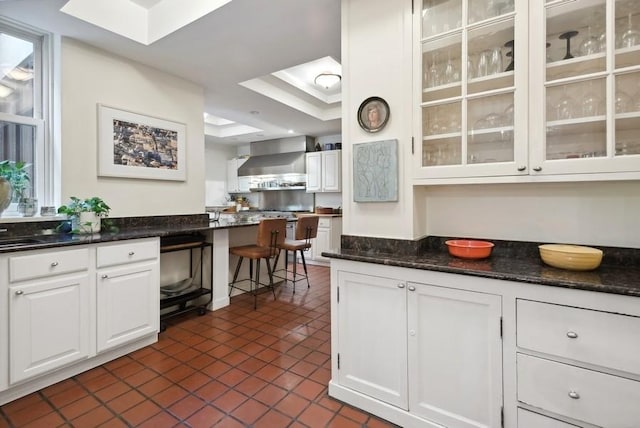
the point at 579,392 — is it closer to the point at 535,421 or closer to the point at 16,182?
the point at 535,421

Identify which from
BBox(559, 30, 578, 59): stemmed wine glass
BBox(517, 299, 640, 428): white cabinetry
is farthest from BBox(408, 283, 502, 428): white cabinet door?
BBox(559, 30, 578, 59): stemmed wine glass

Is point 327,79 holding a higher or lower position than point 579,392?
higher

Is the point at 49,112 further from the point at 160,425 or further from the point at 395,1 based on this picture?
the point at 395,1

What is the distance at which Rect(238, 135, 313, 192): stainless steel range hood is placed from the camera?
623 cm

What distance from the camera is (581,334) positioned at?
116 cm

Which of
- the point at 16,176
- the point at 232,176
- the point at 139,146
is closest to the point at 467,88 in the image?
the point at 139,146

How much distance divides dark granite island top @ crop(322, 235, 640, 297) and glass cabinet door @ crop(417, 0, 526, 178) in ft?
1.48

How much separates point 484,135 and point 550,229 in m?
0.62

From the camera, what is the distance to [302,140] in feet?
20.6

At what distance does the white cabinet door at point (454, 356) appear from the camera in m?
1.34

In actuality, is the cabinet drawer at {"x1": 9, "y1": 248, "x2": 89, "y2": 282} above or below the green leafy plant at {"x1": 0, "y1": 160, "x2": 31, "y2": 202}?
below

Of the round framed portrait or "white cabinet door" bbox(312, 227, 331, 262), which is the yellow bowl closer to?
the round framed portrait

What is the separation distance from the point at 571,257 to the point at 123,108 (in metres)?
3.52

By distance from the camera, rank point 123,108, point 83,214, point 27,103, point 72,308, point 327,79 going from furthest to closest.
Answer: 1. point 327,79
2. point 123,108
3. point 27,103
4. point 83,214
5. point 72,308
